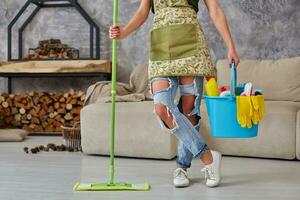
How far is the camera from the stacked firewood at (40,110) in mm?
5320

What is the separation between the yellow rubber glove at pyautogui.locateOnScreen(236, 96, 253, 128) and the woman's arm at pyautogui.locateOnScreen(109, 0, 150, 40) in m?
0.66

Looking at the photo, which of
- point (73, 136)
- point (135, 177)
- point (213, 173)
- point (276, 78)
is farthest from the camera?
point (276, 78)

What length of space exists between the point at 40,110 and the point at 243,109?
10.8 ft

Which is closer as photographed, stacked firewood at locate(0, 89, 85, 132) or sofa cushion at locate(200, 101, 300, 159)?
sofa cushion at locate(200, 101, 300, 159)

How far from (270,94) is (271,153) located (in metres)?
0.81

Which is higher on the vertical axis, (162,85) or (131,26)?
(131,26)

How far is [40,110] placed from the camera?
541 cm

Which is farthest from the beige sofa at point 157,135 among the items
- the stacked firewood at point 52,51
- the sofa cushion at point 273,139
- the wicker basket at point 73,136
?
the stacked firewood at point 52,51

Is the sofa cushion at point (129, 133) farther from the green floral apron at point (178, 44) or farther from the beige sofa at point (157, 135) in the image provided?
the green floral apron at point (178, 44)

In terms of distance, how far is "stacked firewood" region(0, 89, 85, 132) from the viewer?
532cm

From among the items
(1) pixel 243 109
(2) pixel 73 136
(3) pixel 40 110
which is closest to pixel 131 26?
(1) pixel 243 109

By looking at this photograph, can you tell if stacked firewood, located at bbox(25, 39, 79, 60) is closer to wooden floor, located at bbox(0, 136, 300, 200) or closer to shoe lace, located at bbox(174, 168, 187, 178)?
wooden floor, located at bbox(0, 136, 300, 200)

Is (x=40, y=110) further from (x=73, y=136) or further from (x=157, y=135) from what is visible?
(x=157, y=135)

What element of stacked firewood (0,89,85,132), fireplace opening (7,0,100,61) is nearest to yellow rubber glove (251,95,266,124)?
stacked firewood (0,89,85,132)
